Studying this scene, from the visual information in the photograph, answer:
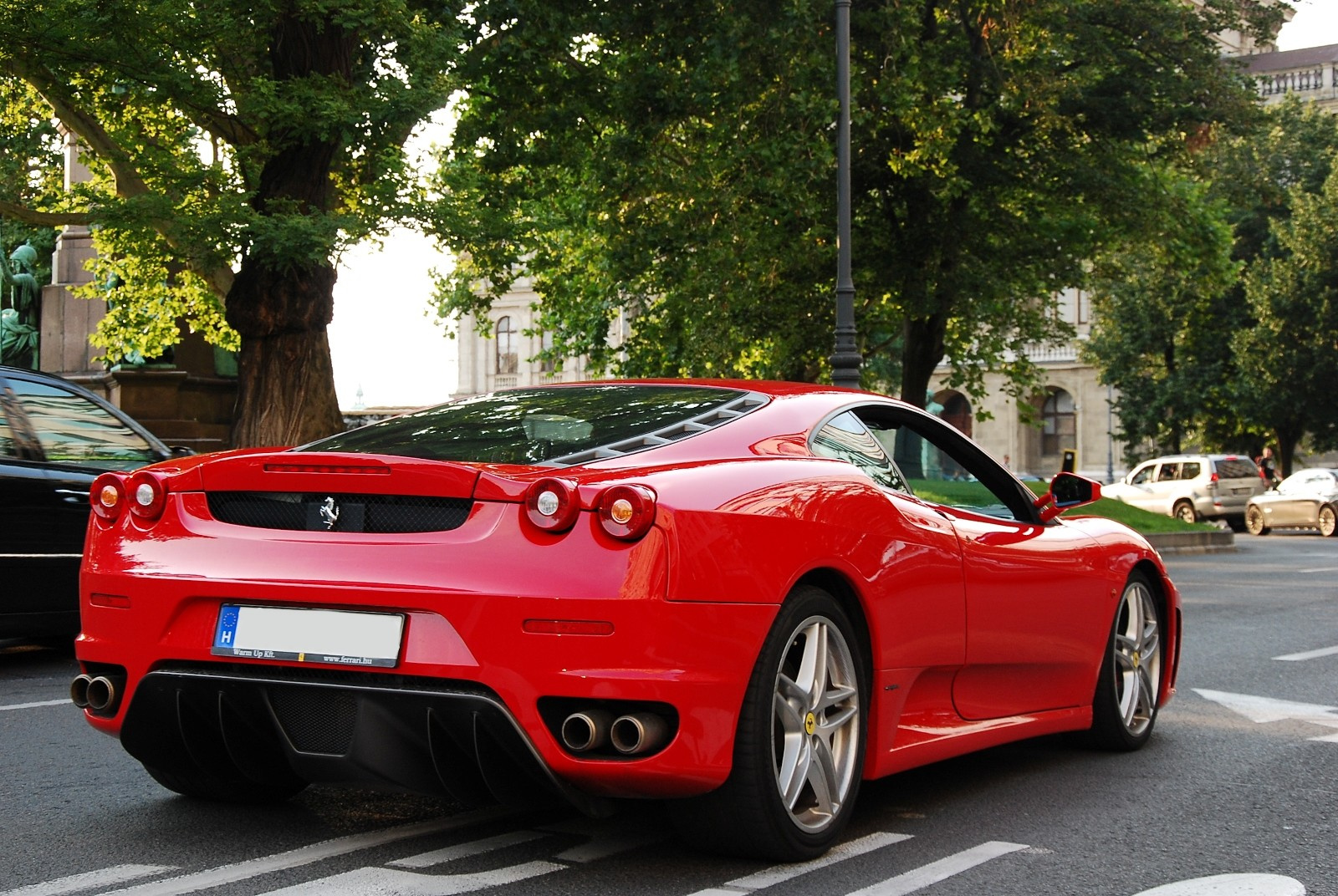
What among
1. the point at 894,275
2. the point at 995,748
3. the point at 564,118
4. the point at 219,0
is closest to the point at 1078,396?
the point at 894,275

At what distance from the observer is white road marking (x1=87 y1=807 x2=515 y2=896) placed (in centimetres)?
406

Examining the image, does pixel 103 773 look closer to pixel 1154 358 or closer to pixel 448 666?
pixel 448 666

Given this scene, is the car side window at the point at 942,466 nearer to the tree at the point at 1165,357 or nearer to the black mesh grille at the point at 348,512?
the black mesh grille at the point at 348,512

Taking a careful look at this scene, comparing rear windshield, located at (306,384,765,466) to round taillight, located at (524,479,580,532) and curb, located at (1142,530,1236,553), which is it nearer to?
round taillight, located at (524,479,580,532)

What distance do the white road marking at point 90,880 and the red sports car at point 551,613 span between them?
34 centimetres

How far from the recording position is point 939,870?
441cm

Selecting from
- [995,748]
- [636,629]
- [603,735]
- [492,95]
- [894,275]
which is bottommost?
[995,748]

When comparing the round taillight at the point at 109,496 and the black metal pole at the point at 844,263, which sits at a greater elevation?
the black metal pole at the point at 844,263

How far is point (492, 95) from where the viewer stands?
2219 centimetres

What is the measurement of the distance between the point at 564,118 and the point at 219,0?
23.2 feet

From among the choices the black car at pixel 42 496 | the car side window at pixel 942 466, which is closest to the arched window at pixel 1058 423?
the black car at pixel 42 496

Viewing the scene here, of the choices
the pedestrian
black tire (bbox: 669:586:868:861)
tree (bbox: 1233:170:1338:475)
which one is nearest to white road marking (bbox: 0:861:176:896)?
black tire (bbox: 669:586:868:861)

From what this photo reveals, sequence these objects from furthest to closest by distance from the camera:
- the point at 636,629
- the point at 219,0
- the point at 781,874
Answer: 1. the point at 219,0
2. the point at 781,874
3. the point at 636,629

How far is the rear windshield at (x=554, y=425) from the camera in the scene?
178 inches
